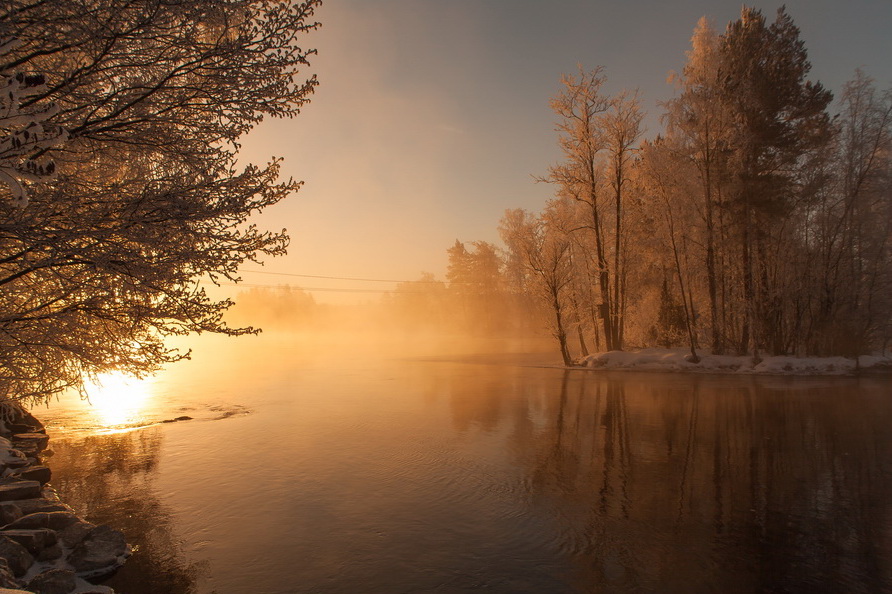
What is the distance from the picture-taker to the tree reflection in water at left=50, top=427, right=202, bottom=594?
22.2ft

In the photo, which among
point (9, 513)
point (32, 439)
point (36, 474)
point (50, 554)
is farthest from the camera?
point (32, 439)

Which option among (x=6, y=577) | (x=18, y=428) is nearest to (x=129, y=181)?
(x=6, y=577)

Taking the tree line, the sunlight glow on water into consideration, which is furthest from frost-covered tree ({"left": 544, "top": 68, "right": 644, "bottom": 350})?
the sunlight glow on water

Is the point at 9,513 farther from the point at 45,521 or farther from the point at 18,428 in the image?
the point at 18,428

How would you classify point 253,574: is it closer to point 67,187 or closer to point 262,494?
point 262,494

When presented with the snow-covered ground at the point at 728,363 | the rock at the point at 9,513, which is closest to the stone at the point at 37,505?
the rock at the point at 9,513

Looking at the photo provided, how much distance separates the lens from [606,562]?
692 centimetres

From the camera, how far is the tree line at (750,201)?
26.8 meters

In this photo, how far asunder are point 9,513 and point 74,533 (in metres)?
1.15

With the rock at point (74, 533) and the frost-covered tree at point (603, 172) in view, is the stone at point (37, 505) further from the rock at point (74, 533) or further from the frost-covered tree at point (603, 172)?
the frost-covered tree at point (603, 172)

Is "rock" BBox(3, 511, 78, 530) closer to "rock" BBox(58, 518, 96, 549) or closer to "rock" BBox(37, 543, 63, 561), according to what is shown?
"rock" BBox(58, 518, 96, 549)

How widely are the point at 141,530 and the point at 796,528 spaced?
10517 mm

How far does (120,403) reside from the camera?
22.2 meters

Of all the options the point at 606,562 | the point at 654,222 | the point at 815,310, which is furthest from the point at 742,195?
the point at 606,562
